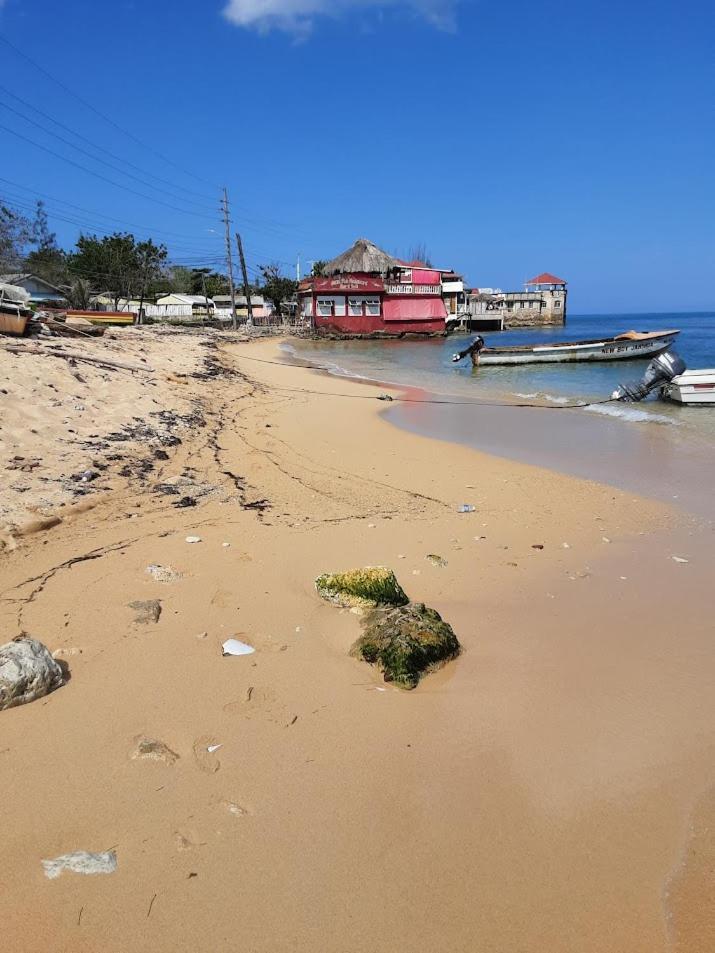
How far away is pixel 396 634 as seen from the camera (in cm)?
325

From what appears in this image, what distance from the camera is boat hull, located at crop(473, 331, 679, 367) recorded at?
2647 cm

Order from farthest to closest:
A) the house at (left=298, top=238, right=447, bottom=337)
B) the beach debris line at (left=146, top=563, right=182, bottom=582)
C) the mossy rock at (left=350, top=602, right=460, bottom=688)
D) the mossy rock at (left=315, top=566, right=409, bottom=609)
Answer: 1. the house at (left=298, top=238, right=447, bottom=337)
2. the beach debris line at (left=146, top=563, right=182, bottom=582)
3. the mossy rock at (left=315, top=566, right=409, bottom=609)
4. the mossy rock at (left=350, top=602, right=460, bottom=688)

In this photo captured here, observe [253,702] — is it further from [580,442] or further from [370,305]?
[370,305]

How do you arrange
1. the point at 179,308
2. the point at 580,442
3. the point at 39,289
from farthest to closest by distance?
the point at 179,308 < the point at 39,289 < the point at 580,442

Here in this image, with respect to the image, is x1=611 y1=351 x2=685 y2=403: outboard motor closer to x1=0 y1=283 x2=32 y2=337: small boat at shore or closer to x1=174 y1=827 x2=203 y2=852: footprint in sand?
x1=0 y1=283 x2=32 y2=337: small boat at shore

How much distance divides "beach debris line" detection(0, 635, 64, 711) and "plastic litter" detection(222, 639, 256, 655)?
832mm

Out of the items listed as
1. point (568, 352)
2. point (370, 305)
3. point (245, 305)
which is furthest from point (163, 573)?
point (245, 305)

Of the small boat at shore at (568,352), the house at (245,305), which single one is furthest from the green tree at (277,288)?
the small boat at shore at (568,352)

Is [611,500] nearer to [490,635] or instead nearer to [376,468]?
[376,468]

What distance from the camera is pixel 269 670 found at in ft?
10.3

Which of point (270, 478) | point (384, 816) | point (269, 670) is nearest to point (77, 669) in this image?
point (269, 670)

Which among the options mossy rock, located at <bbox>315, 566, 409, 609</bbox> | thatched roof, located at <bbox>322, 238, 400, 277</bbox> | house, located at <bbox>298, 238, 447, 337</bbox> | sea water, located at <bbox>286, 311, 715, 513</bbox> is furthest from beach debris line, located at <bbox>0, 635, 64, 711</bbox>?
thatched roof, located at <bbox>322, 238, 400, 277</bbox>

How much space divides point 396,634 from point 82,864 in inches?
69.3

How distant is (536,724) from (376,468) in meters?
5.12
